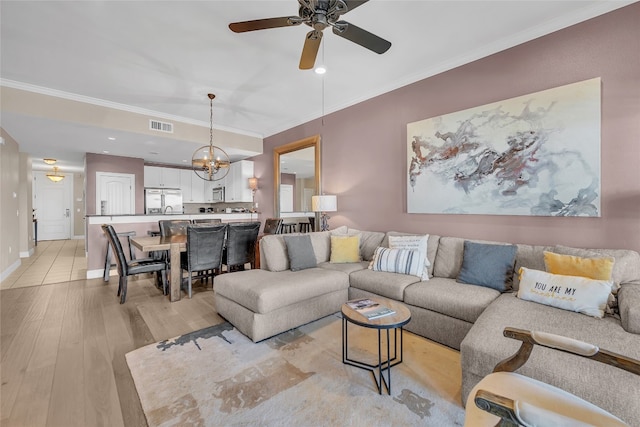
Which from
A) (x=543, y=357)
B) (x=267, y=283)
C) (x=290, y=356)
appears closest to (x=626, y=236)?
(x=543, y=357)

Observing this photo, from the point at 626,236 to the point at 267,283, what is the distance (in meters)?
3.05

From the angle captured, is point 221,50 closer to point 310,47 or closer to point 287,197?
point 310,47

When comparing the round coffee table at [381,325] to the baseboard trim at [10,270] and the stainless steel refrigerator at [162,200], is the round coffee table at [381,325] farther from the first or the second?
the stainless steel refrigerator at [162,200]

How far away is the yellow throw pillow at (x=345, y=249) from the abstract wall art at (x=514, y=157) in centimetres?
89

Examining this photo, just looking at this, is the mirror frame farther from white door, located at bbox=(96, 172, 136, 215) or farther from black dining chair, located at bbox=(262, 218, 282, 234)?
white door, located at bbox=(96, 172, 136, 215)

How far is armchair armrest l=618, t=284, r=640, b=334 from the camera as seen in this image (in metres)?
1.63

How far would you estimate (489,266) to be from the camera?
2578mm

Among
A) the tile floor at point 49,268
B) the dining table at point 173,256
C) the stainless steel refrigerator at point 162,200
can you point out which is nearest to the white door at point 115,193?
the stainless steel refrigerator at point 162,200

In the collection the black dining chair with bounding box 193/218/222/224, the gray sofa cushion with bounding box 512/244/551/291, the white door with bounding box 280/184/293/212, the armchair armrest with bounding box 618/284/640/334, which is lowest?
the armchair armrest with bounding box 618/284/640/334

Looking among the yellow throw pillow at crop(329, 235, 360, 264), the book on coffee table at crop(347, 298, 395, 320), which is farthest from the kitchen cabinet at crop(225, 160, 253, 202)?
the book on coffee table at crop(347, 298, 395, 320)

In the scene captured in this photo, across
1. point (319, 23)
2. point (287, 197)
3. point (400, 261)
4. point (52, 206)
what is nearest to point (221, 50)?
point (319, 23)

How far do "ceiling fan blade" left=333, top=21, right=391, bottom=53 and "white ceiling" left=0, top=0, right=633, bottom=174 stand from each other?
47 cm

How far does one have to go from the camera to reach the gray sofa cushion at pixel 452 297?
7.40 feet

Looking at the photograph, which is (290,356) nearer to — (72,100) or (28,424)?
(28,424)
